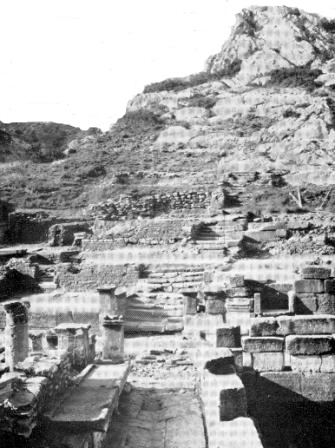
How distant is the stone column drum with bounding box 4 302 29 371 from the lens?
9.47 m

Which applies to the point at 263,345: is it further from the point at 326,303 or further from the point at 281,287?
the point at 281,287

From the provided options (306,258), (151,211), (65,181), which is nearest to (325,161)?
(151,211)

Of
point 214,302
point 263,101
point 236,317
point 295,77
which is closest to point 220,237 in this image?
point 214,302

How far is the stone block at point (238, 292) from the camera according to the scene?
1234 centimetres

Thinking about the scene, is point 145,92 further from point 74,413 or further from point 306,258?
point 74,413

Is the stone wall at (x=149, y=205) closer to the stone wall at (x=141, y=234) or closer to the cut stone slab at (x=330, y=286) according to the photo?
the stone wall at (x=141, y=234)

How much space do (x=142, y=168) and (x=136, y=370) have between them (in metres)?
31.7

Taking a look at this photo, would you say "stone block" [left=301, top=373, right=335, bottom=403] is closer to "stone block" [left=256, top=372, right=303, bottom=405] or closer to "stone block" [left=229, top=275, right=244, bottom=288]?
"stone block" [left=256, top=372, right=303, bottom=405]

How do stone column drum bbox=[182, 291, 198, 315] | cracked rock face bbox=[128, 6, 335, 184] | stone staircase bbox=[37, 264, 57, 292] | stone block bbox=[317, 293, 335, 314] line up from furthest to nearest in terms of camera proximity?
1. cracked rock face bbox=[128, 6, 335, 184]
2. stone staircase bbox=[37, 264, 57, 292]
3. stone column drum bbox=[182, 291, 198, 315]
4. stone block bbox=[317, 293, 335, 314]

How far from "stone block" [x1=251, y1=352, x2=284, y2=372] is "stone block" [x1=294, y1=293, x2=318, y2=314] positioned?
8.93ft

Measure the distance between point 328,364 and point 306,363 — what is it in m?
0.34

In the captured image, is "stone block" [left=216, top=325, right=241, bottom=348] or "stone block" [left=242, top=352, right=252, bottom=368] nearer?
"stone block" [left=242, top=352, right=252, bottom=368]

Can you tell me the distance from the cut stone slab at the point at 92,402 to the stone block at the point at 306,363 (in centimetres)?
274

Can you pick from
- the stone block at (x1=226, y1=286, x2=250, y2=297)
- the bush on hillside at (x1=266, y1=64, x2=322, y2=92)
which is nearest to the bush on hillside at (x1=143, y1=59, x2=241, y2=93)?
the bush on hillside at (x1=266, y1=64, x2=322, y2=92)
